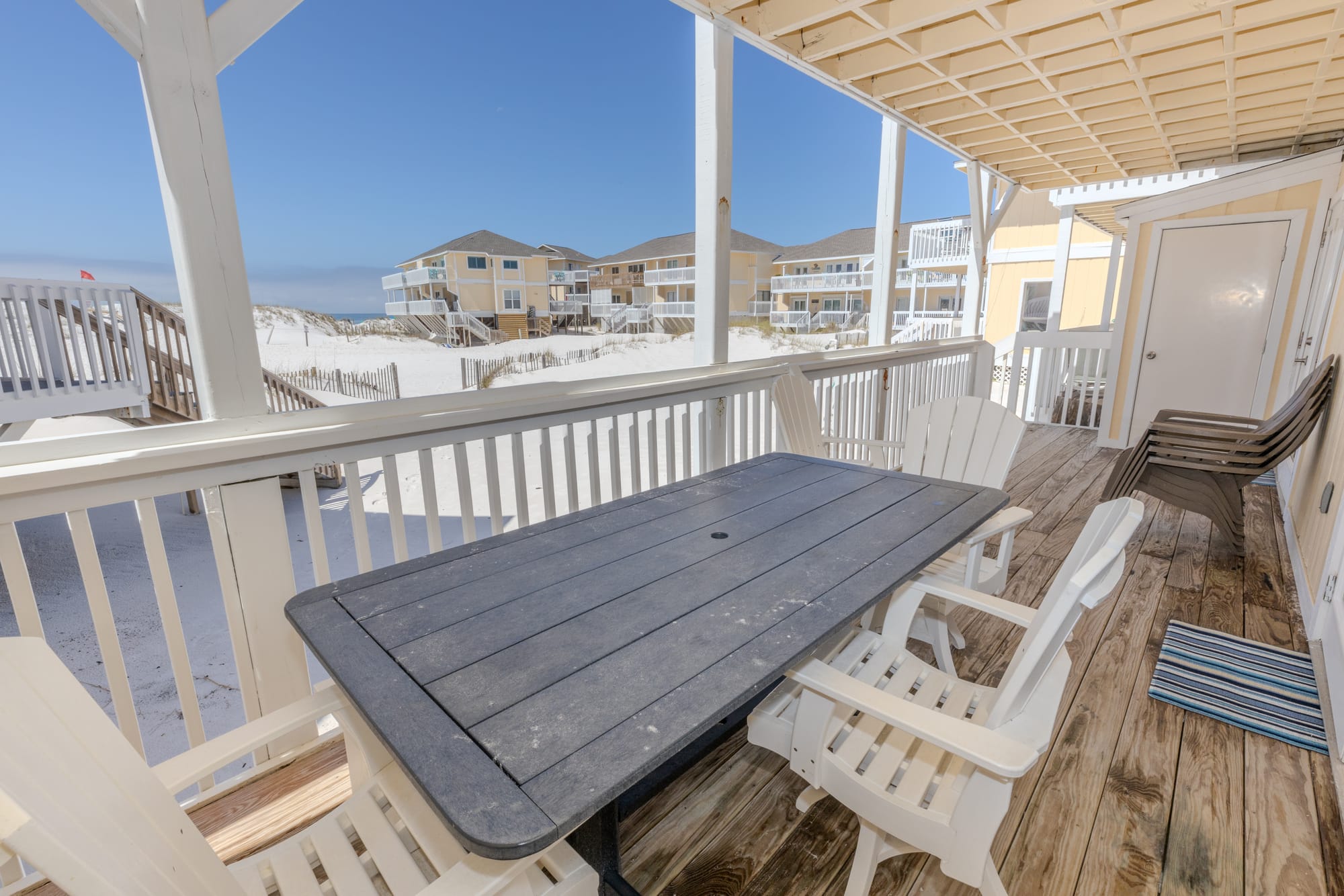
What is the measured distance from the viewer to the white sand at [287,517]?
180 centimetres

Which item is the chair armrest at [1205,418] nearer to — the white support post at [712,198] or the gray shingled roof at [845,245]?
the gray shingled roof at [845,245]

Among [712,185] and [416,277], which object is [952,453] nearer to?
[712,185]

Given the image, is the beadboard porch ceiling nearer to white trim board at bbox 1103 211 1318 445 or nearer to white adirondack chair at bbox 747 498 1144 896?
white trim board at bbox 1103 211 1318 445

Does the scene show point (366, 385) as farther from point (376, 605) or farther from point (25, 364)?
point (376, 605)

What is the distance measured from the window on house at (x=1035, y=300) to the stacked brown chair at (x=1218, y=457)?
27.6 feet

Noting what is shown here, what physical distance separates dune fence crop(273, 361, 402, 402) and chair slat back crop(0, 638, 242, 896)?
1134 millimetres

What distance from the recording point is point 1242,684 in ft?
7.02

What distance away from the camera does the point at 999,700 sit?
1046 mm

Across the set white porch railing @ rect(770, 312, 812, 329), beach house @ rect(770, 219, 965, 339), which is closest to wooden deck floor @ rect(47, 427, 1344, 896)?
white porch railing @ rect(770, 312, 812, 329)

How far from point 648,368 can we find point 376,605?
71.8 inches

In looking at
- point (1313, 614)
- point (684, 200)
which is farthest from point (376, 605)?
point (1313, 614)

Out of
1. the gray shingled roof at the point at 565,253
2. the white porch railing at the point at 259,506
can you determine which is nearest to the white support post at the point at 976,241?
the white porch railing at the point at 259,506

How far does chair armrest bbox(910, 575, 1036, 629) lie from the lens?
1330 mm

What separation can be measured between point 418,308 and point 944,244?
5488 millimetres
